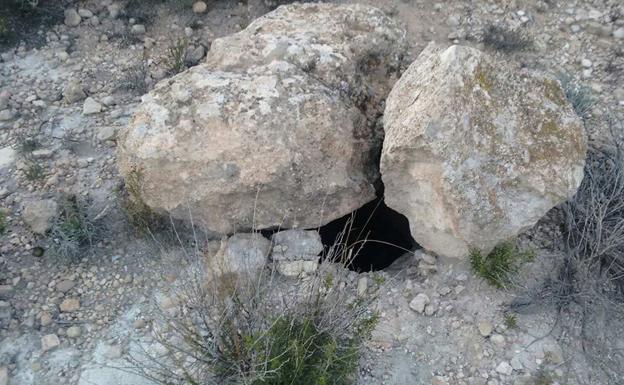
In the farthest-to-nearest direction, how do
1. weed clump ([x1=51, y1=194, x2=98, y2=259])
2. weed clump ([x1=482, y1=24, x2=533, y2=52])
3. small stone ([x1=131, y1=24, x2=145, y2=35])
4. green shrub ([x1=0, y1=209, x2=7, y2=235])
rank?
small stone ([x1=131, y1=24, x2=145, y2=35]), weed clump ([x1=482, y1=24, x2=533, y2=52]), green shrub ([x1=0, y1=209, x2=7, y2=235]), weed clump ([x1=51, y1=194, x2=98, y2=259])

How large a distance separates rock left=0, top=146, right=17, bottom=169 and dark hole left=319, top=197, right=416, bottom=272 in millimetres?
2179

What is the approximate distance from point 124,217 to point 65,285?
0.54 metres

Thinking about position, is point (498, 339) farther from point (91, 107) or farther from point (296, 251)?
point (91, 107)

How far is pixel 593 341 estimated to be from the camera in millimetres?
3330

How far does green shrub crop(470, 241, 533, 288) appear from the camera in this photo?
3.38m

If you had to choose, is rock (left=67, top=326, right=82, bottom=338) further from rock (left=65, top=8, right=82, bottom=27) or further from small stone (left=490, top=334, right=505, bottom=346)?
rock (left=65, top=8, right=82, bottom=27)

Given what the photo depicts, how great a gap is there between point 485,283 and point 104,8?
3881 millimetres

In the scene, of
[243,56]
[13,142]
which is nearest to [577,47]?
[243,56]

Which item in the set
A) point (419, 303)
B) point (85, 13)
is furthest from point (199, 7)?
point (419, 303)

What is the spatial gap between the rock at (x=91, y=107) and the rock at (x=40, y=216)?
3.35ft

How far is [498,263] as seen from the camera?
341cm

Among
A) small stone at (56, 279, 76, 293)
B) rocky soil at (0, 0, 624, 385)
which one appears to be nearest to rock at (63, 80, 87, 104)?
rocky soil at (0, 0, 624, 385)

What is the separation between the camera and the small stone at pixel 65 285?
3.57m

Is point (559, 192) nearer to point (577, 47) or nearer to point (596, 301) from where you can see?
point (596, 301)
